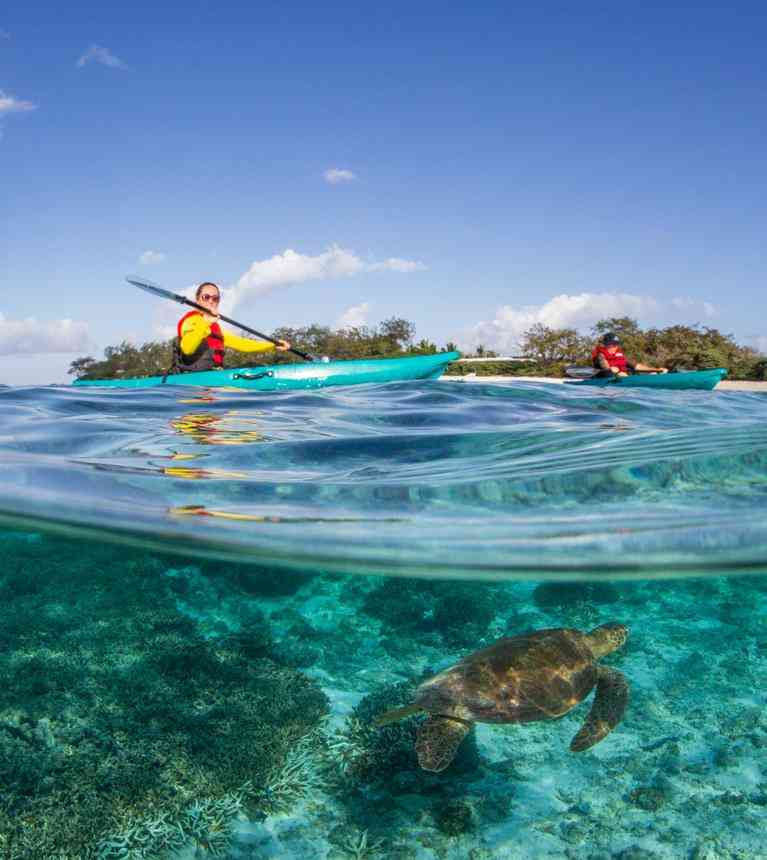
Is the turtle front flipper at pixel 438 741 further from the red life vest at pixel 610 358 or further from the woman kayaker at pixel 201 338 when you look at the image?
the red life vest at pixel 610 358

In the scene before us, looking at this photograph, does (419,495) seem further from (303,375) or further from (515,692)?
(303,375)

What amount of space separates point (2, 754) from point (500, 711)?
337 cm

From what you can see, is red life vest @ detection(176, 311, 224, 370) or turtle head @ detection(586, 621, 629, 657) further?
red life vest @ detection(176, 311, 224, 370)

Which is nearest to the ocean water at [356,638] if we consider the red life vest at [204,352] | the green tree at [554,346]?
the red life vest at [204,352]

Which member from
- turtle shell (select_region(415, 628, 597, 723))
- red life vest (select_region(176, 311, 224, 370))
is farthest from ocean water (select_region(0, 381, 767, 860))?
red life vest (select_region(176, 311, 224, 370))

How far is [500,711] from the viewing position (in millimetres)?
4254

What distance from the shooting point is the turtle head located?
5176 mm

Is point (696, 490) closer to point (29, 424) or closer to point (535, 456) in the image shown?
point (535, 456)

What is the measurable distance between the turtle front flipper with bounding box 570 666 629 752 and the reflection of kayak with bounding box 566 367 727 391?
10.3m

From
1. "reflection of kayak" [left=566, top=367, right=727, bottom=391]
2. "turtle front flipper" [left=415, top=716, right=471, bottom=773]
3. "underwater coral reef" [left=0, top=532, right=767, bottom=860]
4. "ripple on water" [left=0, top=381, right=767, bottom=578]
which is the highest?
"reflection of kayak" [left=566, top=367, right=727, bottom=391]

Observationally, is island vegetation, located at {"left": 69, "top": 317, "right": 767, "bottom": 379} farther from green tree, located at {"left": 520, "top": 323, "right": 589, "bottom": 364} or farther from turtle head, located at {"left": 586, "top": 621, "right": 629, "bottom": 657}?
turtle head, located at {"left": 586, "top": 621, "right": 629, "bottom": 657}

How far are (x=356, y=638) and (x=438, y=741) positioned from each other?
3371 millimetres

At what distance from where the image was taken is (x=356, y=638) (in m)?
7.33

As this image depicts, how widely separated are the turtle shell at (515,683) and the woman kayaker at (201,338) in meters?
10.0
